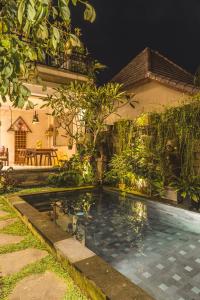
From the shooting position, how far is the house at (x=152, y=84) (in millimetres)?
9112

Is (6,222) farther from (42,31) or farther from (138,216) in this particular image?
(42,31)

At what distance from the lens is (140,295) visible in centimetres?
199

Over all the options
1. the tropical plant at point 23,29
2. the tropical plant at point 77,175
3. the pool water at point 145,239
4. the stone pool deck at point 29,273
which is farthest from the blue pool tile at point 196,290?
the tropical plant at point 77,175

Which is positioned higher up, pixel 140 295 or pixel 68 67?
pixel 68 67

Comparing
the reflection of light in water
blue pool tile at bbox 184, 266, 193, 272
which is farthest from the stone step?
blue pool tile at bbox 184, 266, 193, 272

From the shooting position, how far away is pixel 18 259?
284cm

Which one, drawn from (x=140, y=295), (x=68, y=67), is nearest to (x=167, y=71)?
(x=68, y=67)

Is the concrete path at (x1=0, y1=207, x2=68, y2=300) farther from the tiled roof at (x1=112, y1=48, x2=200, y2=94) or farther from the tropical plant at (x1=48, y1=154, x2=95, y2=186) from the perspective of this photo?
the tiled roof at (x1=112, y1=48, x2=200, y2=94)

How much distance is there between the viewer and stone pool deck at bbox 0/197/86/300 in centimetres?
216

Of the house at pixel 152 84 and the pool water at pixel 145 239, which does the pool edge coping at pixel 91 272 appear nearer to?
the pool water at pixel 145 239

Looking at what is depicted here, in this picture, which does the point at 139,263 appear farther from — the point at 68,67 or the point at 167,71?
the point at 167,71

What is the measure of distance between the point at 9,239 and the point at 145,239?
2295mm

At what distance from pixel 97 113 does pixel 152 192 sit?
3335 millimetres

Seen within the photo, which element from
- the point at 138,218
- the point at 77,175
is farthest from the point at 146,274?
the point at 77,175
